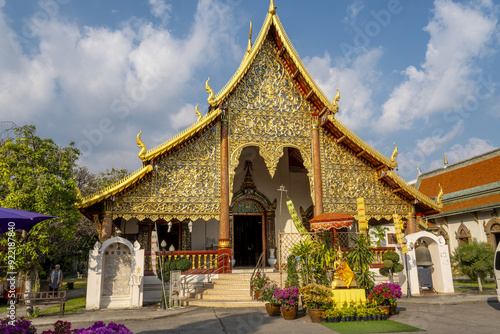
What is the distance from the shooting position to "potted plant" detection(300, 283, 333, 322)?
7562 millimetres

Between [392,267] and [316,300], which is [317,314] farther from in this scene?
[392,267]

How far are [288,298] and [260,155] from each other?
632cm

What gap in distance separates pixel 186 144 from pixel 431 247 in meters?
9.04

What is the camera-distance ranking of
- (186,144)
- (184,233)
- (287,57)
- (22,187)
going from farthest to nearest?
(184,233) → (287,57) → (186,144) → (22,187)

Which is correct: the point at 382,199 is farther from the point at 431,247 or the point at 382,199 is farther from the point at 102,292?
the point at 102,292

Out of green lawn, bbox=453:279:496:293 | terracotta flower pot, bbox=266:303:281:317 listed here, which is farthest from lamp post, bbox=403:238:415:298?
terracotta flower pot, bbox=266:303:281:317

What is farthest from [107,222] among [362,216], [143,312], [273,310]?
[362,216]

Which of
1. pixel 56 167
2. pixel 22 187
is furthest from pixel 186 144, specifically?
pixel 22 187

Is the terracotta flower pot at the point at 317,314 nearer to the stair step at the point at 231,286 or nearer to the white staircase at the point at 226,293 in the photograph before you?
the white staircase at the point at 226,293

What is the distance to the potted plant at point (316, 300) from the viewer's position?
756 centimetres

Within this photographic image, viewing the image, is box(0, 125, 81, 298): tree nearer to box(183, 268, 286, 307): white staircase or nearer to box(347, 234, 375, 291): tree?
box(183, 268, 286, 307): white staircase

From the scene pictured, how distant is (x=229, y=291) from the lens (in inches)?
400

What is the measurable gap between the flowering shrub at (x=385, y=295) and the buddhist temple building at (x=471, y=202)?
921 cm

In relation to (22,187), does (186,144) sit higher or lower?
higher
